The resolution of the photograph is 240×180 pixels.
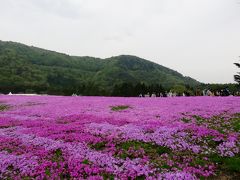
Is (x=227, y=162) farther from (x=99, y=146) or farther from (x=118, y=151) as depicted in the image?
(x=99, y=146)

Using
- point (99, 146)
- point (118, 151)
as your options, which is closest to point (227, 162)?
point (118, 151)

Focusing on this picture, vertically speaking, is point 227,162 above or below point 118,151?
below

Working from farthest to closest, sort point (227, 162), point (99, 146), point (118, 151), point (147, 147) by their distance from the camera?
1. point (99, 146)
2. point (147, 147)
3. point (118, 151)
4. point (227, 162)

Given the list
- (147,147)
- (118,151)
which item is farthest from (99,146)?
(147,147)

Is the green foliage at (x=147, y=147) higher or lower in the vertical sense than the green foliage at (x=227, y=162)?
higher

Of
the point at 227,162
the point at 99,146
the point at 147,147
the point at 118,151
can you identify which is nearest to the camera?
the point at 227,162

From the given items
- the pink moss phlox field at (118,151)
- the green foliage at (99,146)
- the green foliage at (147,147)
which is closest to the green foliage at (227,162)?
the pink moss phlox field at (118,151)

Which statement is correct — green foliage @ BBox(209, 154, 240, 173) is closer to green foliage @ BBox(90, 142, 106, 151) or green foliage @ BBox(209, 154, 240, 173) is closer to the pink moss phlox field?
the pink moss phlox field

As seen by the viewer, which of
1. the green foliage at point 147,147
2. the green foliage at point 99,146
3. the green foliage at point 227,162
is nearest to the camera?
the green foliage at point 227,162

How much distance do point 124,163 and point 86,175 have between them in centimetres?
178

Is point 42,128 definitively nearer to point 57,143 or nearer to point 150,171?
point 57,143

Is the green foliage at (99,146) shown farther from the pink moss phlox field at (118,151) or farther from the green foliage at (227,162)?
the green foliage at (227,162)

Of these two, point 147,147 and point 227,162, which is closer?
point 227,162

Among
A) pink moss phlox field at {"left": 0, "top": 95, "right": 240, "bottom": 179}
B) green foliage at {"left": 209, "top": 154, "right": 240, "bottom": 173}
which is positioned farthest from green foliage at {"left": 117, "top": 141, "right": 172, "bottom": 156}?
green foliage at {"left": 209, "top": 154, "right": 240, "bottom": 173}
